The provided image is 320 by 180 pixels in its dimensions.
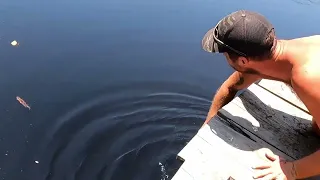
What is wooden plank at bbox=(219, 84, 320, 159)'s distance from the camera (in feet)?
9.72

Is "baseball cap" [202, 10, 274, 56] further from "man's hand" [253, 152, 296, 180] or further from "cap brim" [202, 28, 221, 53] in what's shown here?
"man's hand" [253, 152, 296, 180]

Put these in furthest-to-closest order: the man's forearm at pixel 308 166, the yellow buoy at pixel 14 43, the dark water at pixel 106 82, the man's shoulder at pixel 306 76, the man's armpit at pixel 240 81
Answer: the yellow buoy at pixel 14 43 < the dark water at pixel 106 82 < the man's armpit at pixel 240 81 < the man's forearm at pixel 308 166 < the man's shoulder at pixel 306 76

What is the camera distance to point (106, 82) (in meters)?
5.15

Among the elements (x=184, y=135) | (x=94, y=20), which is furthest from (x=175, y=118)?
(x=94, y=20)

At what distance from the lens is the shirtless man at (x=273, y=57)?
2404mm

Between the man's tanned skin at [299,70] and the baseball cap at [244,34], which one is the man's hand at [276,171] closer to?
the man's tanned skin at [299,70]

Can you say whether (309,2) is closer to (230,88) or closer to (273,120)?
(230,88)

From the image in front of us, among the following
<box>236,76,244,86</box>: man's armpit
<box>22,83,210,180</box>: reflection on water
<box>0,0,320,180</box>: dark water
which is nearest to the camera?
<box>236,76,244,86</box>: man's armpit

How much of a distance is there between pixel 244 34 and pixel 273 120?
110 cm

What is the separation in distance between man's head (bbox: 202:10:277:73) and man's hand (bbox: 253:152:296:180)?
0.74 metres

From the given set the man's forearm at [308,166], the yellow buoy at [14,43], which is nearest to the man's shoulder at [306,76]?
the man's forearm at [308,166]

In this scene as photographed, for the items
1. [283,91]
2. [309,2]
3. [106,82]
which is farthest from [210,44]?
[309,2]

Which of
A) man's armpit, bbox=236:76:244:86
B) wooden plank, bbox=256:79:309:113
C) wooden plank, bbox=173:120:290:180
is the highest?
man's armpit, bbox=236:76:244:86

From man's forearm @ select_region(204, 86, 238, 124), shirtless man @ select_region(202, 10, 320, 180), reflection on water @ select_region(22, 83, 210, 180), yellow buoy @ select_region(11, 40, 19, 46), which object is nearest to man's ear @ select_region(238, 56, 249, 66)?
shirtless man @ select_region(202, 10, 320, 180)
